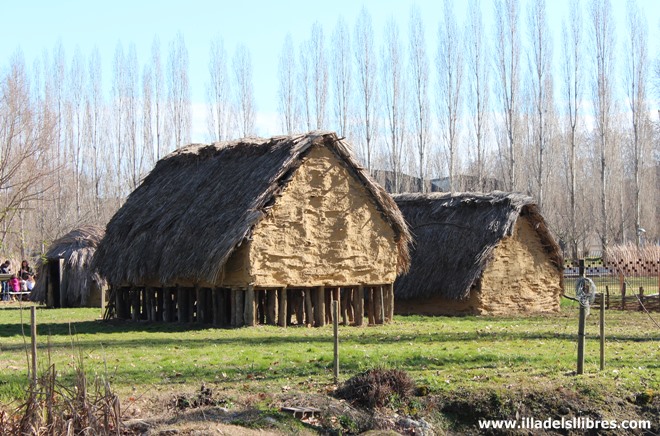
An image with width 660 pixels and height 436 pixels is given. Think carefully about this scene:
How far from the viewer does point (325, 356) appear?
1551 centimetres

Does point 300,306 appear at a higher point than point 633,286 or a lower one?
higher

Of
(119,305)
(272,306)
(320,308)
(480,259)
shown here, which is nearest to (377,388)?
(272,306)

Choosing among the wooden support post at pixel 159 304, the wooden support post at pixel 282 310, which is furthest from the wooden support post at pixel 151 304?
the wooden support post at pixel 282 310

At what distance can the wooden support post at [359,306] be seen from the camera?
2334 cm

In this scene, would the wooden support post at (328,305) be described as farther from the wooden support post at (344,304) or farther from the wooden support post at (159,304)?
the wooden support post at (159,304)

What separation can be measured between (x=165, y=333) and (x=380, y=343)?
17.5 feet

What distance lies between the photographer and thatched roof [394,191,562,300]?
1096 inches

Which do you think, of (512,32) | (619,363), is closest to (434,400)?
Answer: (619,363)

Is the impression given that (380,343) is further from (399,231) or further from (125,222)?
(125,222)

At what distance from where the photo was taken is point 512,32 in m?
53.0

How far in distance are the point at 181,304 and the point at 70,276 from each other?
39.6 ft

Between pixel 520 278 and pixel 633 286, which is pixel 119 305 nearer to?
pixel 520 278

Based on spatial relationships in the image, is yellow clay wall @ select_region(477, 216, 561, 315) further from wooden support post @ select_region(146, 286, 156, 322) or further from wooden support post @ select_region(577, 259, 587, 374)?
wooden support post @ select_region(577, 259, 587, 374)

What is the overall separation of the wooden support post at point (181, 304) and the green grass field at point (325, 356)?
0.88 meters
